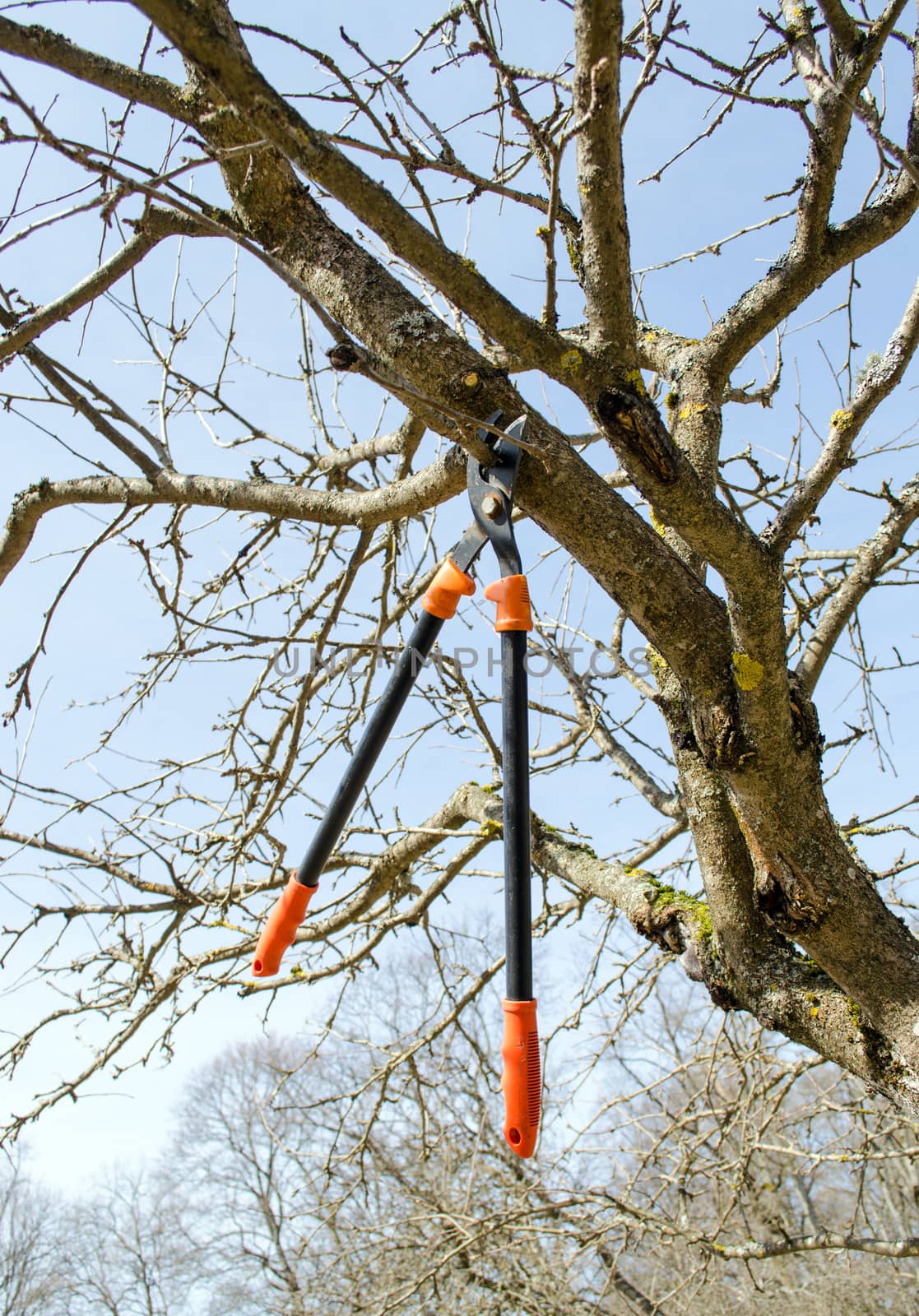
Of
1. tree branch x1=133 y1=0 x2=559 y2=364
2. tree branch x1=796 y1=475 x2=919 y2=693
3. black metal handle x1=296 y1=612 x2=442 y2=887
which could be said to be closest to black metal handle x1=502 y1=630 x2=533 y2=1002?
black metal handle x1=296 y1=612 x2=442 y2=887

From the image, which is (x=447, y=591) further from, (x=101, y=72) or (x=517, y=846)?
(x=101, y=72)

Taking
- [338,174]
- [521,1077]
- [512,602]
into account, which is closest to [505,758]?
[512,602]

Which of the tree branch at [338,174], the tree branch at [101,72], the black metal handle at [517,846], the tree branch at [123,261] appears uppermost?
the tree branch at [123,261]

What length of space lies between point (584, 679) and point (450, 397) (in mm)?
2216

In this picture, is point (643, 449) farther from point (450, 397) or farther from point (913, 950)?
point (913, 950)

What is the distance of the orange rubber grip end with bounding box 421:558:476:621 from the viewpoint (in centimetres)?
173

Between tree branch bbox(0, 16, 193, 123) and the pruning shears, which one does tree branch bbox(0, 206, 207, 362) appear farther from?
the pruning shears

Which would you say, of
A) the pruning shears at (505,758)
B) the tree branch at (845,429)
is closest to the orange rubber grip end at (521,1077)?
the pruning shears at (505,758)

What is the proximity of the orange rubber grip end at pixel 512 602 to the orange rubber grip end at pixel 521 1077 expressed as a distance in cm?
61

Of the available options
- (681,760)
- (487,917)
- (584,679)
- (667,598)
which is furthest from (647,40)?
(487,917)

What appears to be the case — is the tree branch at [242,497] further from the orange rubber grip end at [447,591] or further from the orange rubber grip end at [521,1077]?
the orange rubber grip end at [521,1077]

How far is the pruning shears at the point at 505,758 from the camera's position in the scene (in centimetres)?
145

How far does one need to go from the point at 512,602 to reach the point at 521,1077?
752mm

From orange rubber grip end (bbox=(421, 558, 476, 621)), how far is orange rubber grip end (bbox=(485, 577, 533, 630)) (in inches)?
4.3
